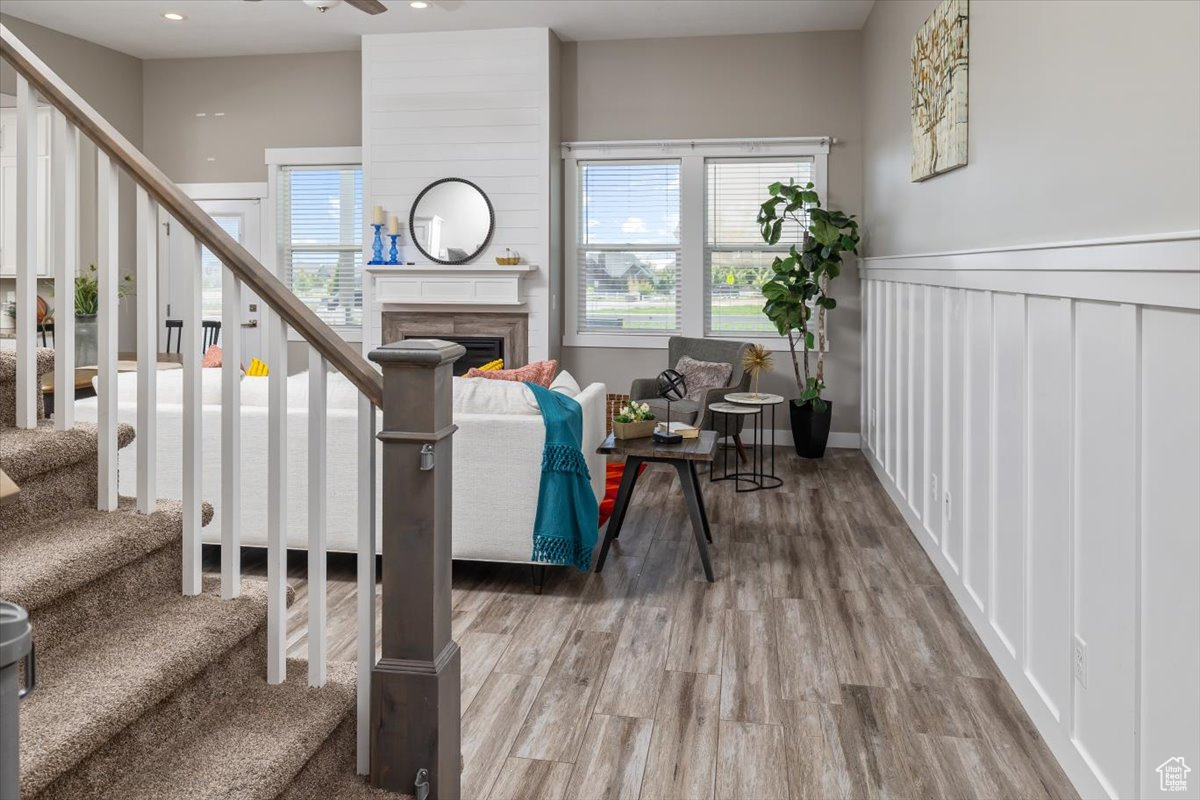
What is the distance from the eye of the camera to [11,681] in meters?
0.84

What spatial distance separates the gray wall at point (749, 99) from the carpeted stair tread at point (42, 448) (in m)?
5.45

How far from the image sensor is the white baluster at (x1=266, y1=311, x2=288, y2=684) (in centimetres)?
188

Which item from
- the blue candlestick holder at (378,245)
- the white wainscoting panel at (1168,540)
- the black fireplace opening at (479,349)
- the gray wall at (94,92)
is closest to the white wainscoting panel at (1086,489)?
the white wainscoting panel at (1168,540)

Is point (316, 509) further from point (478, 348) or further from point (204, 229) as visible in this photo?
point (478, 348)

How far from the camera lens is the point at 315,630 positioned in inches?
76.9

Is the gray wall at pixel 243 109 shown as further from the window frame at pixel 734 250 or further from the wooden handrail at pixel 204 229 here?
the wooden handrail at pixel 204 229

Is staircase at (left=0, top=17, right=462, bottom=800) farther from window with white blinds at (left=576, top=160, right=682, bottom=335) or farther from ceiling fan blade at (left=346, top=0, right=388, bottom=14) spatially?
window with white blinds at (left=576, top=160, right=682, bottom=335)

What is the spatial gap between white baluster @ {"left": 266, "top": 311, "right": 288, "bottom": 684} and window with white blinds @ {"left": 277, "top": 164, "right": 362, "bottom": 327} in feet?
18.8

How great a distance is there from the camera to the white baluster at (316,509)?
1886 mm

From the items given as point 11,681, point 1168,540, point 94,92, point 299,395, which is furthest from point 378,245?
point 11,681

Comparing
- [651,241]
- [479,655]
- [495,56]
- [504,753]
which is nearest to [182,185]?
[495,56]

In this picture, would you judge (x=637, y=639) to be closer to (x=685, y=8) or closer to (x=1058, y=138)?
(x=1058, y=138)

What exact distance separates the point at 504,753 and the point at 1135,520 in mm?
1583

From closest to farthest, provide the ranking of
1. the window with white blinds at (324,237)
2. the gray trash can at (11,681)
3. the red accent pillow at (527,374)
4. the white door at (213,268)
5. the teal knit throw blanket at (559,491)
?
the gray trash can at (11,681) → the teal knit throw blanket at (559,491) → the red accent pillow at (527,374) → the window with white blinds at (324,237) → the white door at (213,268)
